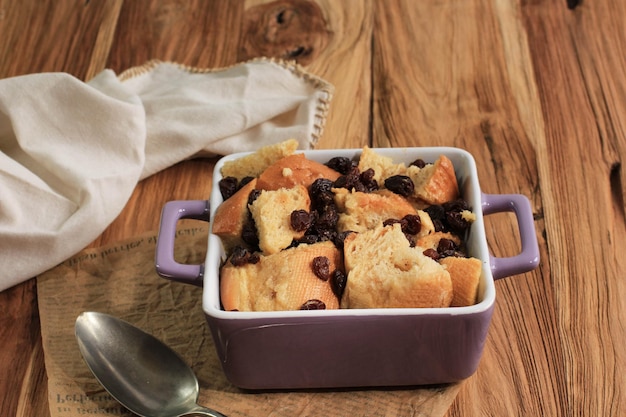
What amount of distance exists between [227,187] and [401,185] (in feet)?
0.93

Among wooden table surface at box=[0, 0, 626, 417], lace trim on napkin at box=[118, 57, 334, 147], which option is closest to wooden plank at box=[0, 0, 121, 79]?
wooden table surface at box=[0, 0, 626, 417]

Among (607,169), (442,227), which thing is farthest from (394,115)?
(442,227)

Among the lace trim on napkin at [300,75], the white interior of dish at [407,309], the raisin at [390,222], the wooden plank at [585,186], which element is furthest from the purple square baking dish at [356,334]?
the lace trim on napkin at [300,75]

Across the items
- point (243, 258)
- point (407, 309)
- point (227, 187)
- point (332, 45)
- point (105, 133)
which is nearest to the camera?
point (407, 309)

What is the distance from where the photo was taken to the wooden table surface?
4.07 ft

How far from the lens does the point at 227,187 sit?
124cm

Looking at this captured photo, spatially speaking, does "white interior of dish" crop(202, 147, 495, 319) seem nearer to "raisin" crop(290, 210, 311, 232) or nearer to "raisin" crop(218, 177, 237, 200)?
"raisin" crop(218, 177, 237, 200)

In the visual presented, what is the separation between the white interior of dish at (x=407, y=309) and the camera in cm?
100

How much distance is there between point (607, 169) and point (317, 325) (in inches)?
33.5

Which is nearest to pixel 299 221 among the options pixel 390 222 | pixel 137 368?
pixel 390 222

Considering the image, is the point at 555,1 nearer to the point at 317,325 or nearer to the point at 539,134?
the point at 539,134

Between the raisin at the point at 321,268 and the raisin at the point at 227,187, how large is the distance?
0.74 ft

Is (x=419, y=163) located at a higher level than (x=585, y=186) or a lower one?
higher

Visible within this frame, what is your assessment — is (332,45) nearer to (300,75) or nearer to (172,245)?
(300,75)
